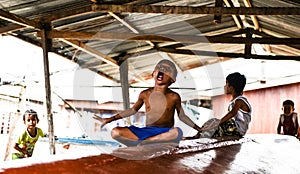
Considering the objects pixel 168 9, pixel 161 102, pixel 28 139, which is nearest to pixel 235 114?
pixel 161 102

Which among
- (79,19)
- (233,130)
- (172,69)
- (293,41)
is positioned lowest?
(233,130)

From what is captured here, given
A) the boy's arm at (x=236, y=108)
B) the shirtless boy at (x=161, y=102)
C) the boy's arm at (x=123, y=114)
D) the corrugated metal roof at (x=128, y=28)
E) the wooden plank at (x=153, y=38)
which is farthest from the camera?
the wooden plank at (x=153, y=38)

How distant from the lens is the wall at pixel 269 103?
9.87m

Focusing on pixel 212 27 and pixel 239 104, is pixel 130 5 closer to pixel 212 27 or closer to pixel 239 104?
pixel 239 104

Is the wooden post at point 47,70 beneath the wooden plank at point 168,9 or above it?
beneath

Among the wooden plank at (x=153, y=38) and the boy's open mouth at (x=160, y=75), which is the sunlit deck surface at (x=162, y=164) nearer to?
the boy's open mouth at (x=160, y=75)

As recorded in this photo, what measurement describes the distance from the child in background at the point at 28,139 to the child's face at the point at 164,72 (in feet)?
9.56

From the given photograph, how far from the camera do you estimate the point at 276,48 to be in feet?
32.2

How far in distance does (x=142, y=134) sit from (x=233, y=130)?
5.44ft

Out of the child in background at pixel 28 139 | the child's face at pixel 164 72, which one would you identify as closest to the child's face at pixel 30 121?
the child in background at pixel 28 139

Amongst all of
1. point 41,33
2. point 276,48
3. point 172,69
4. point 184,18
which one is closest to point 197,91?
point 276,48

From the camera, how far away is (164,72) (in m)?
2.41

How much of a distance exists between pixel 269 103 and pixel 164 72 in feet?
28.9

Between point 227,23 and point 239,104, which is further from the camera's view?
point 227,23
